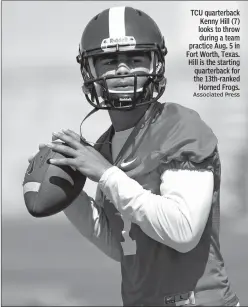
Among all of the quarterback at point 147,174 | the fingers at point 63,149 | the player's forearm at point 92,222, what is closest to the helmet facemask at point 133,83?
the quarterback at point 147,174

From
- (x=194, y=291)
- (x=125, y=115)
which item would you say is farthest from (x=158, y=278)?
(x=125, y=115)

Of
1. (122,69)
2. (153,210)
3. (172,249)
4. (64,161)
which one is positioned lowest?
(172,249)

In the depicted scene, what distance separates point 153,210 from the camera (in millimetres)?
1882

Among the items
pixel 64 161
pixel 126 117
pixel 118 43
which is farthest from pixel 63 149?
pixel 118 43

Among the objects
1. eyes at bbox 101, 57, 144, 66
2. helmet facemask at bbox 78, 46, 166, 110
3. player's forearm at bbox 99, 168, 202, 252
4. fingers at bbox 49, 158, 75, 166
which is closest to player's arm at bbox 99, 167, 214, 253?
player's forearm at bbox 99, 168, 202, 252

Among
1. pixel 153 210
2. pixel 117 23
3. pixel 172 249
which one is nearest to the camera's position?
pixel 153 210

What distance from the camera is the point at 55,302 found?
362 cm

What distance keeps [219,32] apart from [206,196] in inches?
35.5

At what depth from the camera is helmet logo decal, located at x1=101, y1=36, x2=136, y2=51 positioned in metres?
2.07

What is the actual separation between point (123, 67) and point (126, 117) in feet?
0.49

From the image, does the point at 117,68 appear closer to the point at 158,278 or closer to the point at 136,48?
the point at 136,48

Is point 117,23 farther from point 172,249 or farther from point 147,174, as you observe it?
point 172,249

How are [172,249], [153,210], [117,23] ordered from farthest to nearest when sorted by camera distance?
[117,23], [172,249], [153,210]

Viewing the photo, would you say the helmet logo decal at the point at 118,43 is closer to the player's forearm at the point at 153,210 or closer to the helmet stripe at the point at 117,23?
the helmet stripe at the point at 117,23
